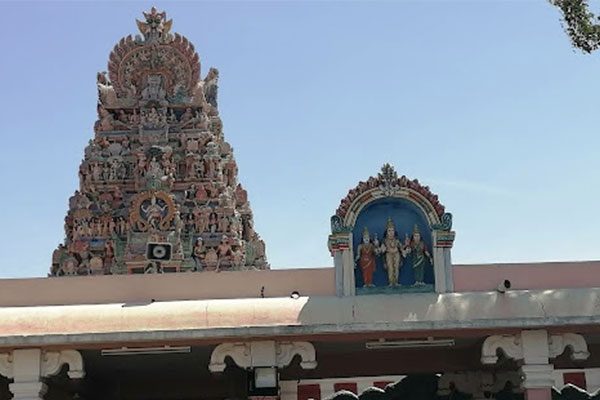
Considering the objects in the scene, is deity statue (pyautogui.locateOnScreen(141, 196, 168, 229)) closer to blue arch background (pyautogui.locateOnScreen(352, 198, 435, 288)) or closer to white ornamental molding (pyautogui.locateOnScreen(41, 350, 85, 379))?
blue arch background (pyautogui.locateOnScreen(352, 198, 435, 288))

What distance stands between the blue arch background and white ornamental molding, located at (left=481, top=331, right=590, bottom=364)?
1387mm

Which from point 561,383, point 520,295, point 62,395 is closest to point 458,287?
point 520,295

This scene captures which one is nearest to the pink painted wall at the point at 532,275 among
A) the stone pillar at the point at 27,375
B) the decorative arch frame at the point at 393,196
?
the decorative arch frame at the point at 393,196

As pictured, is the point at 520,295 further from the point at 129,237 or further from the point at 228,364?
the point at 129,237

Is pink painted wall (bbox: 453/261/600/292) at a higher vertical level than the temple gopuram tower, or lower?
lower

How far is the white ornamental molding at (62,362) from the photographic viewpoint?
40.1 ft

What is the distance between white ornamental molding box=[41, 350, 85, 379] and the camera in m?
12.2

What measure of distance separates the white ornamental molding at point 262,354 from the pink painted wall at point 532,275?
241 cm

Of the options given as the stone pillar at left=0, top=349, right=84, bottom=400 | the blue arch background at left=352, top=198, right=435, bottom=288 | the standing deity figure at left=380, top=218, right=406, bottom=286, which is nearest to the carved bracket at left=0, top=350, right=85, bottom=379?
the stone pillar at left=0, top=349, right=84, bottom=400

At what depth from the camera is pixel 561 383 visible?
2841 cm

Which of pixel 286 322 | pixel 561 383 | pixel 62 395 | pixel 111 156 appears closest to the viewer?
pixel 286 322

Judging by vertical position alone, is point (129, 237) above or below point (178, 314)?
above

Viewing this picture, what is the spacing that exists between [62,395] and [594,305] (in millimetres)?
7894

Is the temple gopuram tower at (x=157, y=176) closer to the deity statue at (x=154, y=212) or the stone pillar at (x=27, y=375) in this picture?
the deity statue at (x=154, y=212)
